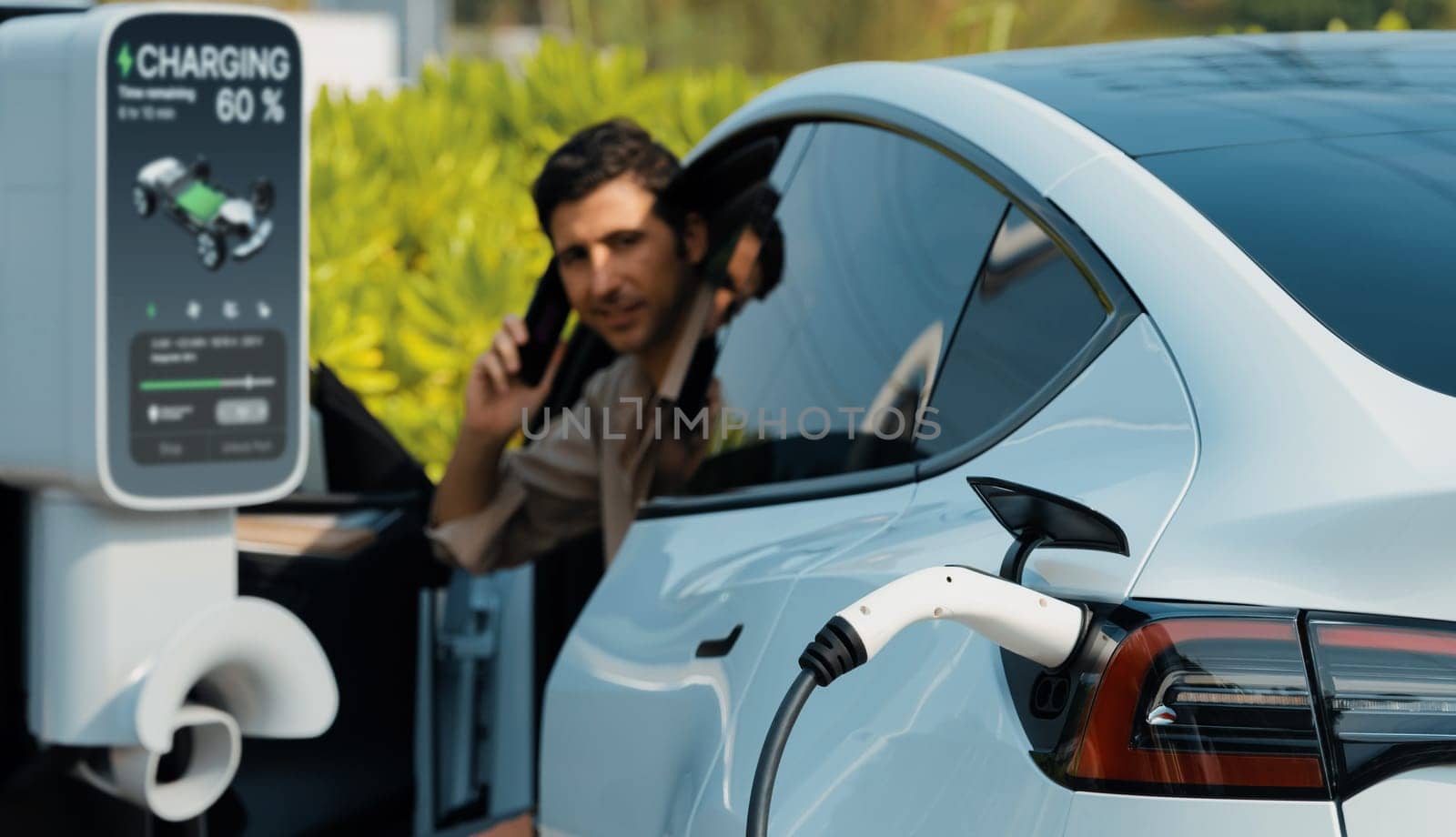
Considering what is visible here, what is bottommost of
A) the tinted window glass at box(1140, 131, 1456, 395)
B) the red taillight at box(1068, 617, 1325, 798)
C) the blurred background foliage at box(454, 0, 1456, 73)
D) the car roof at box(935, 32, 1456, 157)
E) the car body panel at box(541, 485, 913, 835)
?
the car body panel at box(541, 485, 913, 835)

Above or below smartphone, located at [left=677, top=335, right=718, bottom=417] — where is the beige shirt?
below

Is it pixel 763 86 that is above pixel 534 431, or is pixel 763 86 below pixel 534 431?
above

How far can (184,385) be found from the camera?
2.56 metres

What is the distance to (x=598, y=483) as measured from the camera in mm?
3025

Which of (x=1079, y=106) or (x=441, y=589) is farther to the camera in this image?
(x=441, y=589)

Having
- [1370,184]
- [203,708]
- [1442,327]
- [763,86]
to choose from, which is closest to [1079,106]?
[1370,184]

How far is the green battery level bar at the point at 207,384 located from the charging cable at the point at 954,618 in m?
1.41

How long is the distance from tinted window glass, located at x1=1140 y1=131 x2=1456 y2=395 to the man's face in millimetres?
1292

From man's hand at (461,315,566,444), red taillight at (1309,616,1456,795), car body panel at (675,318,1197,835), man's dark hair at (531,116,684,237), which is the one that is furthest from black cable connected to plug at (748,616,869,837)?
man's hand at (461,315,566,444)

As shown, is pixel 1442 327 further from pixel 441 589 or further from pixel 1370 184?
pixel 441 589

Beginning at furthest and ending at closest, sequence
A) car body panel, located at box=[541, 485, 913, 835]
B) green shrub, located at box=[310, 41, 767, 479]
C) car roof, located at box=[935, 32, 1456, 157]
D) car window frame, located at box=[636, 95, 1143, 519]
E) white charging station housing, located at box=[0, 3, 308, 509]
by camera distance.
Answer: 1. green shrub, located at box=[310, 41, 767, 479]
2. white charging station housing, located at box=[0, 3, 308, 509]
3. car body panel, located at box=[541, 485, 913, 835]
4. car roof, located at box=[935, 32, 1456, 157]
5. car window frame, located at box=[636, 95, 1143, 519]

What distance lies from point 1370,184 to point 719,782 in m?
0.81

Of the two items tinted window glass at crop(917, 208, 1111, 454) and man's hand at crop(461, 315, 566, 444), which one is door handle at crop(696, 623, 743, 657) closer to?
tinted window glass at crop(917, 208, 1111, 454)

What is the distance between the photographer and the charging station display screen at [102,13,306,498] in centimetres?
248
